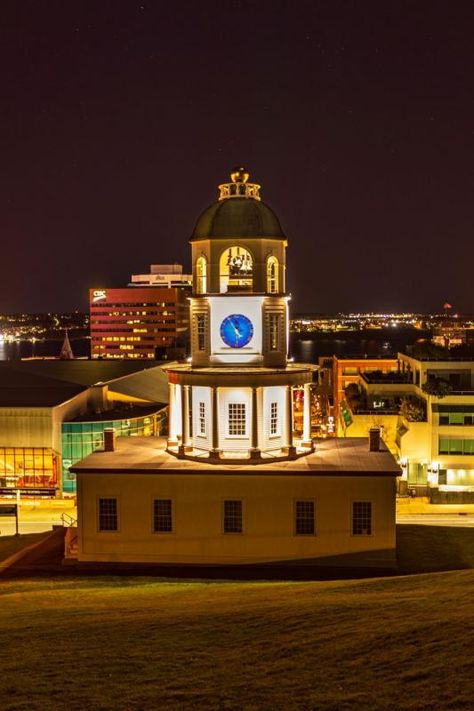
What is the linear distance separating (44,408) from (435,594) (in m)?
39.2

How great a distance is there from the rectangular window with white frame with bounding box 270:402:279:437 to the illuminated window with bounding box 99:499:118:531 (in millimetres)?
8123

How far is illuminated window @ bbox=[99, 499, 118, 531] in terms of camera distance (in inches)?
1318

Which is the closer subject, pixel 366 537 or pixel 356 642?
pixel 356 642

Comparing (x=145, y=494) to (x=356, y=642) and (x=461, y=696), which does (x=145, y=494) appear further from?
(x=461, y=696)

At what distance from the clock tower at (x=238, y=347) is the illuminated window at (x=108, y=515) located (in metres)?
4.11

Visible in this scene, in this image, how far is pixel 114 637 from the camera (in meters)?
17.3

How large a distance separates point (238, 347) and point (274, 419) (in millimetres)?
3852

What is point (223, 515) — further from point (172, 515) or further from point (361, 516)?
point (361, 516)

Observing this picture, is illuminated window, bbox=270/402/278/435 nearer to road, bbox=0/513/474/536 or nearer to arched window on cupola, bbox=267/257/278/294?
arched window on cupola, bbox=267/257/278/294

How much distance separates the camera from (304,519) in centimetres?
3291

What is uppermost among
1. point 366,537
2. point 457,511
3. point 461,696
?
point 461,696

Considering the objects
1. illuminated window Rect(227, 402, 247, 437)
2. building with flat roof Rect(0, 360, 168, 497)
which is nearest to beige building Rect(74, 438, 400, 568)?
illuminated window Rect(227, 402, 247, 437)

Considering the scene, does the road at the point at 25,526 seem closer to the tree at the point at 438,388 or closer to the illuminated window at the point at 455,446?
the illuminated window at the point at 455,446

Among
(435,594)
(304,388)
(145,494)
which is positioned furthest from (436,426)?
(435,594)
